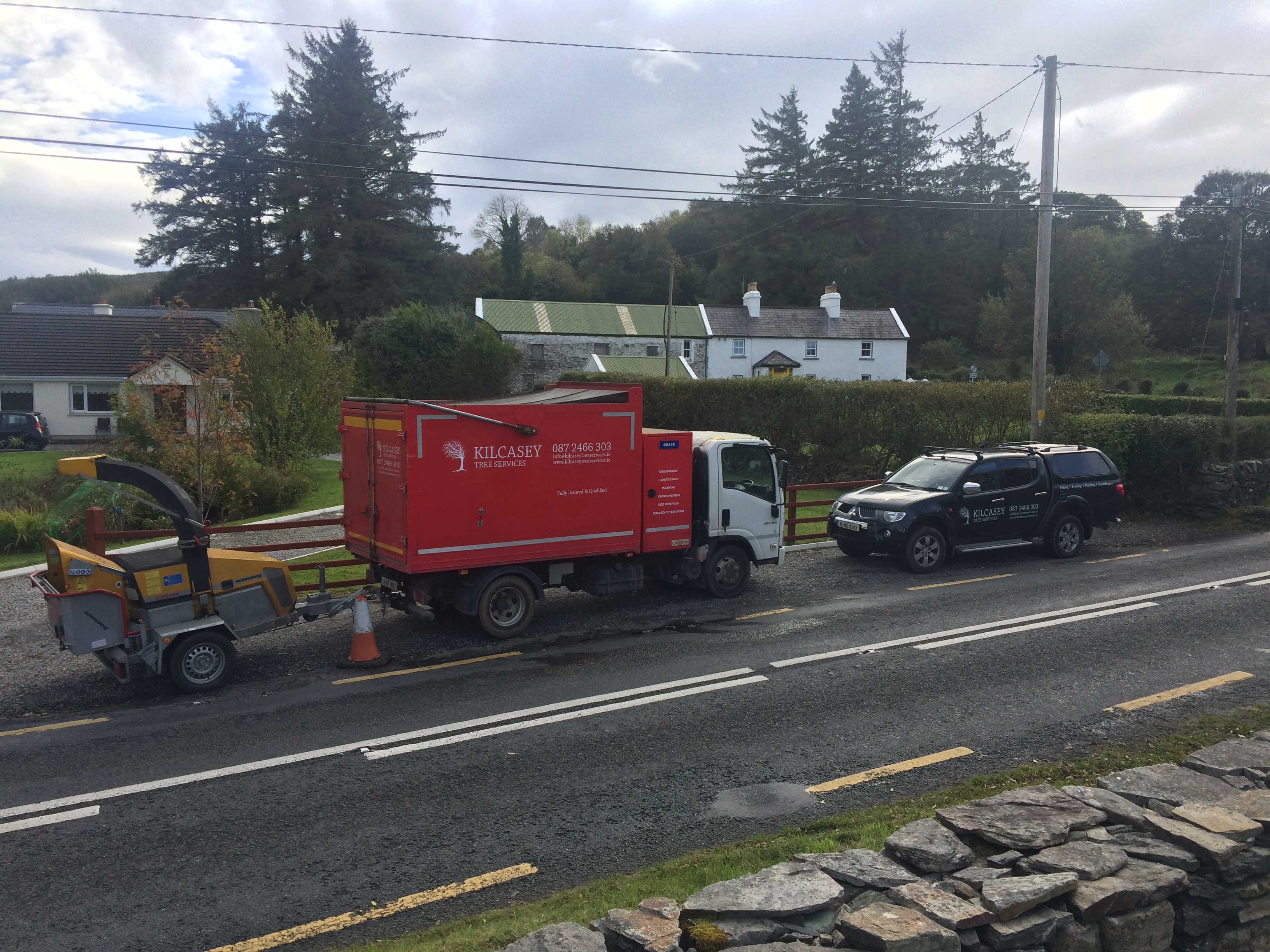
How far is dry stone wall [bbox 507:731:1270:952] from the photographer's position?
396 centimetres

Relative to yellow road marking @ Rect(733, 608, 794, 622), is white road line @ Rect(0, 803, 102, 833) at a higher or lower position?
lower

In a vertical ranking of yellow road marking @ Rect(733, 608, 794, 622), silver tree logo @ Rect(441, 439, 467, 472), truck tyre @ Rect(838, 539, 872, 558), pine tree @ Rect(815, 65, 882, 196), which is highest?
pine tree @ Rect(815, 65, 882, 196)

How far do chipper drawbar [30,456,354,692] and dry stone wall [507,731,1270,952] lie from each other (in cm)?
638

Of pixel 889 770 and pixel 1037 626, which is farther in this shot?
pixel 1037 626

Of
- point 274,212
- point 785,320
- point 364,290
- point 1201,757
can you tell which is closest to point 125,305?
point 274,212

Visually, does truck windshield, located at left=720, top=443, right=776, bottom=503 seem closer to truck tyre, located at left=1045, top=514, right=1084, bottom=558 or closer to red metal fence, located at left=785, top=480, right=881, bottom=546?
red metal fence, located at left=785, top=480, right=881, bottom=546

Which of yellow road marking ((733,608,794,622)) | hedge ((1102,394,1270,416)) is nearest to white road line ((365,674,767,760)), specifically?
yellow road marking ((733,608,794,622))

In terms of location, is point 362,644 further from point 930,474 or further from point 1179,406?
point 1179,406

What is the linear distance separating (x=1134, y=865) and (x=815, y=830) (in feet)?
6.23

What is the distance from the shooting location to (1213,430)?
65.8 feet

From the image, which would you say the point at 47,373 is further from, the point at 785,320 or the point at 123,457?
the point at 785,320

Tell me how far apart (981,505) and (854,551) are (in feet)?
7.35

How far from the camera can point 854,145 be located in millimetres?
67875

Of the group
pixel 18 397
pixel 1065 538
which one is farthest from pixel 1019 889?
pixel 18 397
